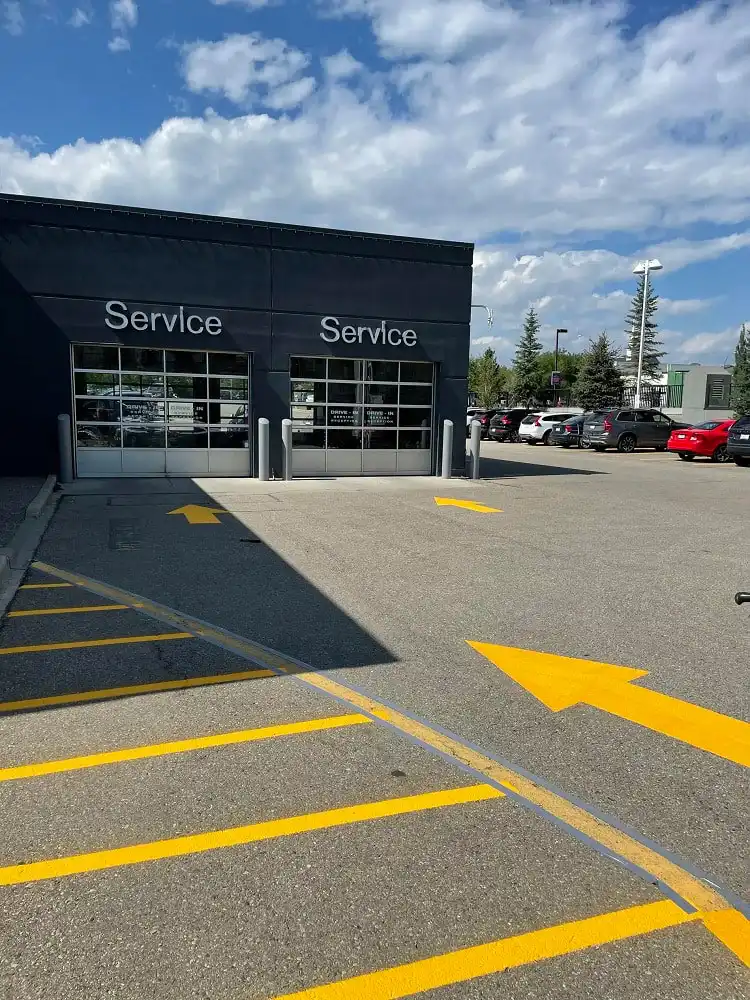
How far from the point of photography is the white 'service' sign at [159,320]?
1574 centimetres

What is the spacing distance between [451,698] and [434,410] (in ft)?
47.7

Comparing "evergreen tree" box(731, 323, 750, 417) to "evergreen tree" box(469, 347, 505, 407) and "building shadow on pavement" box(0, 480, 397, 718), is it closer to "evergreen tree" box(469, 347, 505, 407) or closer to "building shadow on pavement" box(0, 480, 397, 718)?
"evergreen tree" box(469, 347, 505, 407)

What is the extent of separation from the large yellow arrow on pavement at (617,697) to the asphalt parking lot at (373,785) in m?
0.02

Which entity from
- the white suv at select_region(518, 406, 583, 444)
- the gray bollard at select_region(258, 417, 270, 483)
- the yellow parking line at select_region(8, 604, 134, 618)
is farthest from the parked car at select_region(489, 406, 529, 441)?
the yellow parking line at select_region(8, 604, 134, 618)

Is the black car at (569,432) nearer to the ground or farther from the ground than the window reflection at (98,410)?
nearer to the ground

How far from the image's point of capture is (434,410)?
731 inches

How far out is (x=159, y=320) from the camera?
16.0 meters

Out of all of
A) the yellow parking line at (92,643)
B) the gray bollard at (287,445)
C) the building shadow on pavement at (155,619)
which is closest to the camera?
the building shadow on pavement at (155,619)

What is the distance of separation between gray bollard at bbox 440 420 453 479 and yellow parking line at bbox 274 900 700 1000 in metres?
15.4

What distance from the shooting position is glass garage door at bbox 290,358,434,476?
17.5m

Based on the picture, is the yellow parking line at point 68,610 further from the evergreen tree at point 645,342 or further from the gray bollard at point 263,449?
the evergreen tree at point 645,342

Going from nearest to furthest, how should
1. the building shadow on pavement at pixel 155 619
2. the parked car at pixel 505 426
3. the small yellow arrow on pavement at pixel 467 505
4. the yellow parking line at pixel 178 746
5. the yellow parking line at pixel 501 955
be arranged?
the yellow parking line at pixel 501 955 → the yellow parking line at pixel 178 746 → the building shadow on pavement at pixel 155 619 → the small yellow arrow on pavement at pixel 467 505 → the parked car at pixel 505 426

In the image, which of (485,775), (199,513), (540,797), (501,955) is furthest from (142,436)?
(501,955)

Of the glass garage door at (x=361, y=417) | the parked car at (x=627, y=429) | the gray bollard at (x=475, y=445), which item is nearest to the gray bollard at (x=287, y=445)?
the glass garage door at (x=361, y=417)
